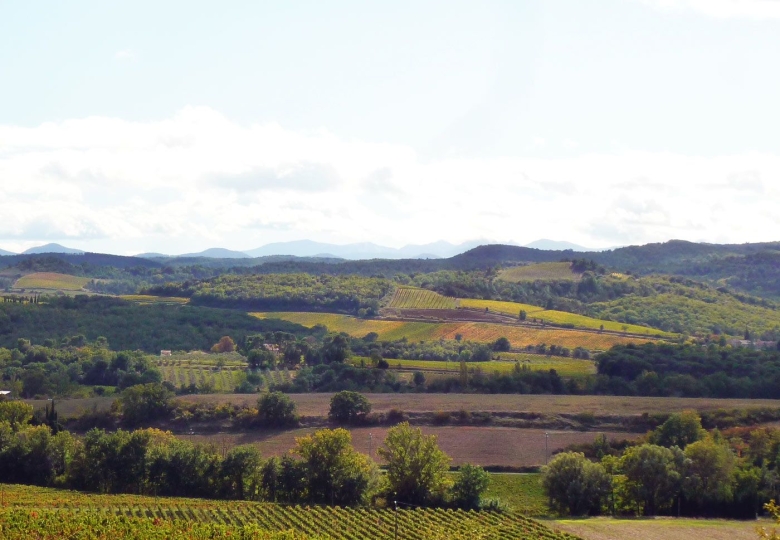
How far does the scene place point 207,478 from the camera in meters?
60.9

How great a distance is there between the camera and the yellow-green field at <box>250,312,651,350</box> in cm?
11600

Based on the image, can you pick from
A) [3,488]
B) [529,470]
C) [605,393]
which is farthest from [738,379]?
[3,488]

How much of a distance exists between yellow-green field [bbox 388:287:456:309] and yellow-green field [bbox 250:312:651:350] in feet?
37.8

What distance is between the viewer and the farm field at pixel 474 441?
68.9 m

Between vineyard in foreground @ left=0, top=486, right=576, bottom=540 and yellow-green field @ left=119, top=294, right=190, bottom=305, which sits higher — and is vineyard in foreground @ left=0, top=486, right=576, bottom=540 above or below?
below

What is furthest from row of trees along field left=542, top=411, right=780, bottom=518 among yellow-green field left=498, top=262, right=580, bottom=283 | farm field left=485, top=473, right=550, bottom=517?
yellow-green field left=498, top=262, right=580, bottom=283

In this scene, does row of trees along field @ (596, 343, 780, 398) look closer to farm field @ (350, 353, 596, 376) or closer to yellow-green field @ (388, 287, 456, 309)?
farm field @ (350, 353, 596, 376)

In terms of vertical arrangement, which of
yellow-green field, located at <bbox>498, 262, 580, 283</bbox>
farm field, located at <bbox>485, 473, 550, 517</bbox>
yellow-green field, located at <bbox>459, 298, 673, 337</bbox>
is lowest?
farm field, located at <bbox>485, 473, 550, 517</bbox>

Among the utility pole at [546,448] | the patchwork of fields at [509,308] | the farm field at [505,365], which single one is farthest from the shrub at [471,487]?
the patchwork of fields at [509,308]

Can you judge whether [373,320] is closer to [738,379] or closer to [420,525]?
[738,379]

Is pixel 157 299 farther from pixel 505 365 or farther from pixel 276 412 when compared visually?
pixel 276 412

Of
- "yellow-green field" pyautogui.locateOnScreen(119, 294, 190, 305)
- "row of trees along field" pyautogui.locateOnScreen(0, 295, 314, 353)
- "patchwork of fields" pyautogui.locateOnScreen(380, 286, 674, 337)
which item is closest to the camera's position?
"row of trees along field" pyautogui.locateOnScreen(0, 295, 314, 353)

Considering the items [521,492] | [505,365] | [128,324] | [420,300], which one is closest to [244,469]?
[521,492]

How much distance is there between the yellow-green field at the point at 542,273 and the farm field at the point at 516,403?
9512cm
